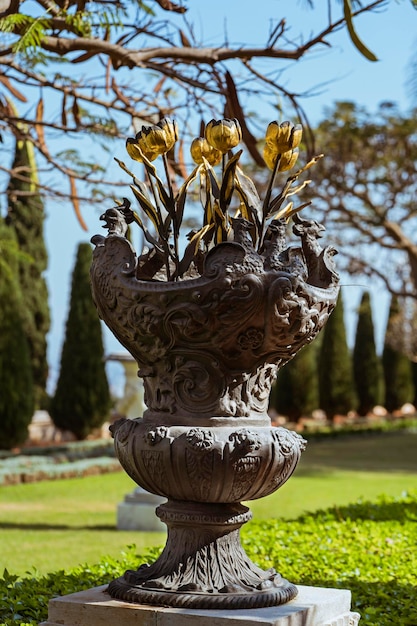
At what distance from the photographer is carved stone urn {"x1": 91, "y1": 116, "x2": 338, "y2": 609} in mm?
3465

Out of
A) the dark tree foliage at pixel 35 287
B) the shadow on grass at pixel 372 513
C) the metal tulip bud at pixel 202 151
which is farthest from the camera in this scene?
the dark tree foliage at pixel 35 287

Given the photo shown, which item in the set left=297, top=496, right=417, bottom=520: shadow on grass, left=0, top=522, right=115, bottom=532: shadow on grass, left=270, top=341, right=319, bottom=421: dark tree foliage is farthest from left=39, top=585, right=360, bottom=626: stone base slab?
left=270, top=341, right=319, bottom=421: dark tree foliage

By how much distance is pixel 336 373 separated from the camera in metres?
23.7

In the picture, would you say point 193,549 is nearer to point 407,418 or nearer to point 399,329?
point 399,329

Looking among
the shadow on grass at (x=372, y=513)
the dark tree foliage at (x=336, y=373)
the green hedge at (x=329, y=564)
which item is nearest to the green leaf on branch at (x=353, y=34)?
the green hedge at (x=329, y=564)

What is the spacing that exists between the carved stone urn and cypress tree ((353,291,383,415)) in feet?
72.8

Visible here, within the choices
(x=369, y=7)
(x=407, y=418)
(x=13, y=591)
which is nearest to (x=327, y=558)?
(x=13, y=591)

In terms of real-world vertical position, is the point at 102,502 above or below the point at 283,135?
below

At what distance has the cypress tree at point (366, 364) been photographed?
25.7 metres

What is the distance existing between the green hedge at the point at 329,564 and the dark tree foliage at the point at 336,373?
53.9ft

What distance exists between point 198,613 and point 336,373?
815 inches

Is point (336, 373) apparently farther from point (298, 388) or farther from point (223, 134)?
point (223, 134)

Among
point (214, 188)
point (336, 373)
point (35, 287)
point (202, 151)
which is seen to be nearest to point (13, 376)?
point (35, 287)

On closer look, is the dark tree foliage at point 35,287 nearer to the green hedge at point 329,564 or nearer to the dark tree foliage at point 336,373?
the dark tree foliage at point 336,373
